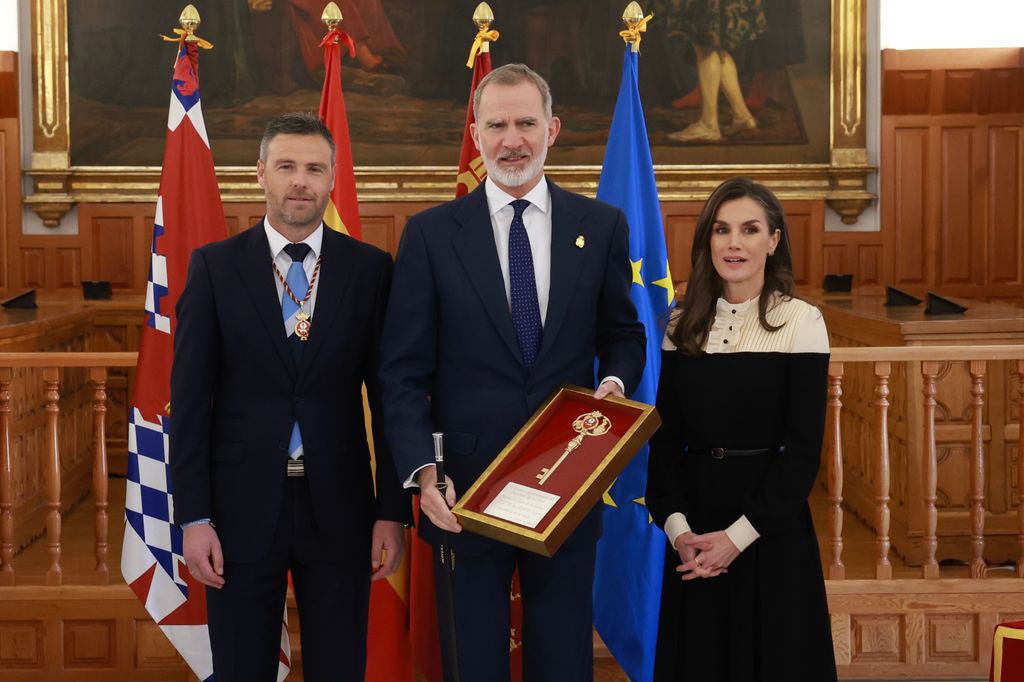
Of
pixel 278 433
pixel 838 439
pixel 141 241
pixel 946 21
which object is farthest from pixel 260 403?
pixel 946 21

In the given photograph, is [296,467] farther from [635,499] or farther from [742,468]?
[635,499]

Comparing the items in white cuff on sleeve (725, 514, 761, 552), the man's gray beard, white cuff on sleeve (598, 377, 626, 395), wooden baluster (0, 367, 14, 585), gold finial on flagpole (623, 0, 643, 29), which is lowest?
wooden baluster (0, 367, 14, 585)

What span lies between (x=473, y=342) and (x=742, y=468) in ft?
2.36

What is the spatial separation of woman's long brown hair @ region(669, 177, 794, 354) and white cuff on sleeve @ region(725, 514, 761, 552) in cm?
43

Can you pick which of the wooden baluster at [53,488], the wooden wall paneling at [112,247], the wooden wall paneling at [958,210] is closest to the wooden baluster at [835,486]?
the wooden baluster at [53,488]

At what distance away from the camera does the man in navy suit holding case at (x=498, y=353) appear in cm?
241

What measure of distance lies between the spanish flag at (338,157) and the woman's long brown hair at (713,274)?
1.64 metres

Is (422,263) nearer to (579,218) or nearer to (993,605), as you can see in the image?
(579,218)

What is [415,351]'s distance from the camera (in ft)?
7.91

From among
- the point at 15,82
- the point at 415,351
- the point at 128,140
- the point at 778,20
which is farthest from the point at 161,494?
the point at 778,20

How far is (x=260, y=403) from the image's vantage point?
2.53m

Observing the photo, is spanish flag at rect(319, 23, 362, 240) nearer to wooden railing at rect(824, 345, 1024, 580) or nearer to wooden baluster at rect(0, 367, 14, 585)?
wooden baluster at rect(0, 367, 14, 585)

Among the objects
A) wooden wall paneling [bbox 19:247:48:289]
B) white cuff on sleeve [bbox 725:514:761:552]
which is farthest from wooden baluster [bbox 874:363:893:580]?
wooden wall paneling [bbox 19:247:48:289]

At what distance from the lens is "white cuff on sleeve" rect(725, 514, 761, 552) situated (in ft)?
8.09
